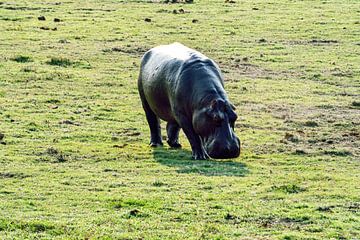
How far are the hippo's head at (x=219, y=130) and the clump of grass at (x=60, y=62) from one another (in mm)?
8940

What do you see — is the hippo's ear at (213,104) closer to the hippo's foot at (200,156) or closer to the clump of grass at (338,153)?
the hippo's foot at (200,156)

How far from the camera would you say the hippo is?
12.6 meters

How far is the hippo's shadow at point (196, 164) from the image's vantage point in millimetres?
11922

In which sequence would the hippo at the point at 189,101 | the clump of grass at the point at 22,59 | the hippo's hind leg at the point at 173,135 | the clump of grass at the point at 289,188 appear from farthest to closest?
the clump of grass at the point at 22,59
the hippo's hind leg at the point at 173,135
the hippo at the point at 189,101
the clump of grass at the point at 289,188

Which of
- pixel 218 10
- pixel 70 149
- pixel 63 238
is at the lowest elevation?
pixel 218 10

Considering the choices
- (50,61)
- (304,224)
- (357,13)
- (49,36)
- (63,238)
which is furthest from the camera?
(357,13)

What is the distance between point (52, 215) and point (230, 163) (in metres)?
3.60

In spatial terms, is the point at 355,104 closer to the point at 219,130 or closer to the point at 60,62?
the point at 219,130

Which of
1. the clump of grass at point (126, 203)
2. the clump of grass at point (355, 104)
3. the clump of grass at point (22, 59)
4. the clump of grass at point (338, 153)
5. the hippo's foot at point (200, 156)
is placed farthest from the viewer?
the clump of grass at point (22, 59)

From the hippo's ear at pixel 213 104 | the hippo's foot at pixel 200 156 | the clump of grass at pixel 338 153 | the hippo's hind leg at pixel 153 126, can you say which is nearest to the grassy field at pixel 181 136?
the clump of grass at pixel 338 153

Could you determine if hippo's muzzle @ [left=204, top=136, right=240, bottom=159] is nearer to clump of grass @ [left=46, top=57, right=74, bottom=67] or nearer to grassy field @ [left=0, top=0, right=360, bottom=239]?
grassy field @ [left=0, top=0, right=360, bottom=239]

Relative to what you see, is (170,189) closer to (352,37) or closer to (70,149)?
(70,149)

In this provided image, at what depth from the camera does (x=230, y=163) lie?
12633 millimetres

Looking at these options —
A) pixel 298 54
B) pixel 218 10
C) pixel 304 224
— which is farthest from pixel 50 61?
pixel 304 224
